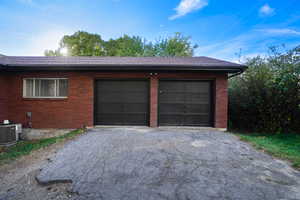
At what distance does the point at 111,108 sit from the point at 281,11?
434 inches

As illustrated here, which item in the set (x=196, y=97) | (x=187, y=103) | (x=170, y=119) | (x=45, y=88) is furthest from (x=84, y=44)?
(x=196, y=97)

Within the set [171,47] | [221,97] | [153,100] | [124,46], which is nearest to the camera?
[221,97]

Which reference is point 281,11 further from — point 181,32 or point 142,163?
point 181,32

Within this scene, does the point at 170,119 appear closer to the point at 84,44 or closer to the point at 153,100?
the point at 153,100

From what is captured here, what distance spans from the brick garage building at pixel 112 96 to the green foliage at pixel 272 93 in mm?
1536

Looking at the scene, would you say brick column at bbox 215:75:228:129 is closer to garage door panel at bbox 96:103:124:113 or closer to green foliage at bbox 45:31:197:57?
garage door panel at bbox 96:103:124:113

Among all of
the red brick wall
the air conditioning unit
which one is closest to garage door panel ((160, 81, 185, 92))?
the red brick wall

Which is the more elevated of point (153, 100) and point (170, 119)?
point (153, 100)

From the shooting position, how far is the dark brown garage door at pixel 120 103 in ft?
21.0

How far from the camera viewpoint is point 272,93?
6.24m

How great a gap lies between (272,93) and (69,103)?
29.7ft

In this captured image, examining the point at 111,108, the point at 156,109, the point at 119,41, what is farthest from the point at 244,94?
the point at 119,41

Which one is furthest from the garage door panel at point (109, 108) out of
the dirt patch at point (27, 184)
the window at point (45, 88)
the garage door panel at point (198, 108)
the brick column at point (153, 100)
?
the garage door panel at point (198, 108)

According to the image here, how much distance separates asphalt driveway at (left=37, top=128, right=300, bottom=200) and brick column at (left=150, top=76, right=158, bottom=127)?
5.25ft
